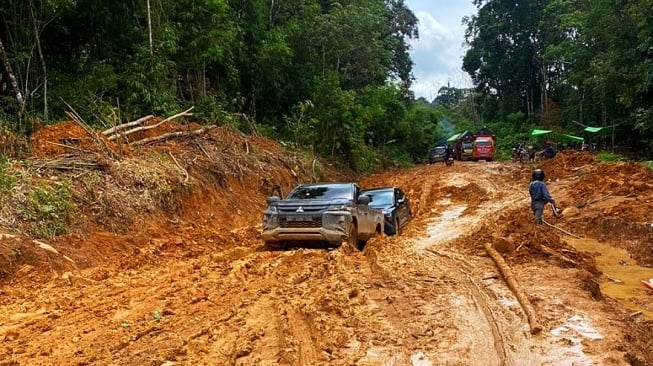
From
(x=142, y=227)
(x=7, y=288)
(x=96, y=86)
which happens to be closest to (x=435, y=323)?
(x=7, y=288)

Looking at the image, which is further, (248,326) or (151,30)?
(151,30)

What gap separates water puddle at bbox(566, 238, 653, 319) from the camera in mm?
7875

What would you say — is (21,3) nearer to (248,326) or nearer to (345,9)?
(248,326)

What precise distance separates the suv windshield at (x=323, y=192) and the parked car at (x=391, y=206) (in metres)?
2.21

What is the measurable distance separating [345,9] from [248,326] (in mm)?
26015

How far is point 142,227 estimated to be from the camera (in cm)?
1138

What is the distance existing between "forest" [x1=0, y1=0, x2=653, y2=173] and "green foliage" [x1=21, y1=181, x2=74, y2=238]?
9.04ft

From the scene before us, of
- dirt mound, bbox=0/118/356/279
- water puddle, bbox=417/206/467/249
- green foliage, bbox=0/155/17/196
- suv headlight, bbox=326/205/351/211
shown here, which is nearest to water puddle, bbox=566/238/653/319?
water puddle, bbox=417/206/467/249

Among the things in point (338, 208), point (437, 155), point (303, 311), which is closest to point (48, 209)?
point (338, 208)

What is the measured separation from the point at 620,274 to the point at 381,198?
6523 millimetres

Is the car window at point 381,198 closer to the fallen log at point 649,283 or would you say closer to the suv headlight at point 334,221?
the suv headlight at point 334,221

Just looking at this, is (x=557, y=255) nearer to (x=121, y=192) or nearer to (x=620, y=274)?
(x=620, y=274)

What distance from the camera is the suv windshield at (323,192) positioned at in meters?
11.5

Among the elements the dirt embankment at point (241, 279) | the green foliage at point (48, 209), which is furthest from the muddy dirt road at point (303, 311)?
the green foliage at point (48, 209)
